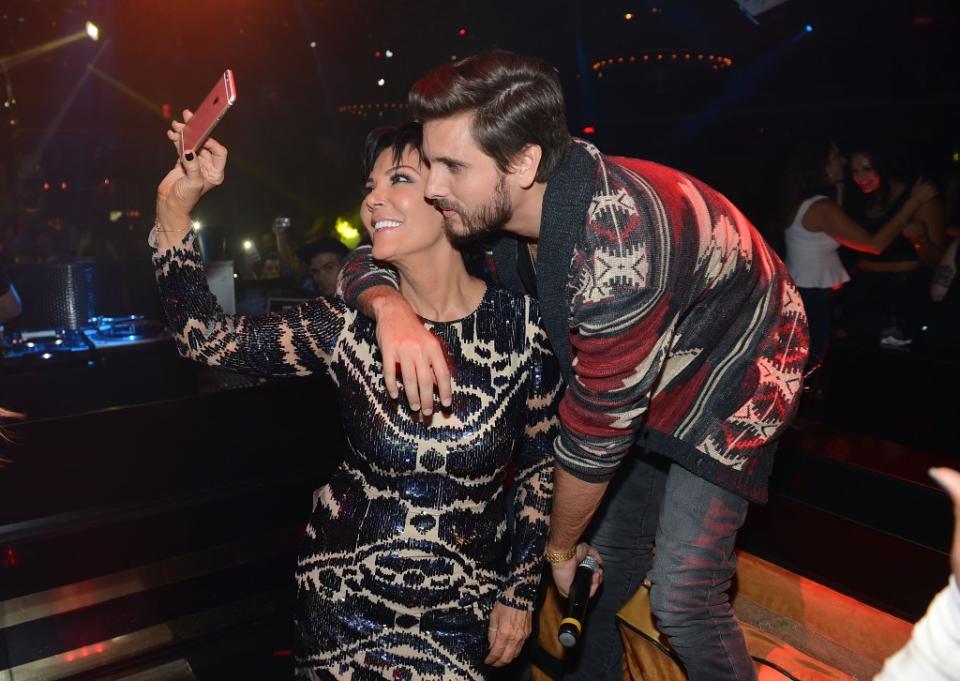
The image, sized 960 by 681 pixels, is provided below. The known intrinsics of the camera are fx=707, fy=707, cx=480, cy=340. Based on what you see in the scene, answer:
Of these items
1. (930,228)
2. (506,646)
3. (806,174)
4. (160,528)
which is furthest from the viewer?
(930,228)

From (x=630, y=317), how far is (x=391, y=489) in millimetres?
666

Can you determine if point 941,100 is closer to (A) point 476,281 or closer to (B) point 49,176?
(A) point 476,281

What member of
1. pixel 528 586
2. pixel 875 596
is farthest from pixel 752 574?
pixel 528 586

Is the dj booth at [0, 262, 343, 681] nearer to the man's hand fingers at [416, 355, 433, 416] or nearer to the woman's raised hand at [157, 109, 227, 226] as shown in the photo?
the woman's raised hand at [157, 109, 227, 226]

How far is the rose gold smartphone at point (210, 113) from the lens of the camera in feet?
4.30

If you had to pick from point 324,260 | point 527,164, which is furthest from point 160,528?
point 324,260

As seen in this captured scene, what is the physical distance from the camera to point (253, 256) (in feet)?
28.5

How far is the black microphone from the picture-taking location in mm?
1545

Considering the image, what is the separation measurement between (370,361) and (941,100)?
11.2 metres

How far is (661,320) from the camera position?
134cm

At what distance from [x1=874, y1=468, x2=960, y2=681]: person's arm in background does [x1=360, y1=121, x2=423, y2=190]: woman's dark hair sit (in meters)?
1.28

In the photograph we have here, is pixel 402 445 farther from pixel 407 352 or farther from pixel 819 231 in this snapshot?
pixel 819 231

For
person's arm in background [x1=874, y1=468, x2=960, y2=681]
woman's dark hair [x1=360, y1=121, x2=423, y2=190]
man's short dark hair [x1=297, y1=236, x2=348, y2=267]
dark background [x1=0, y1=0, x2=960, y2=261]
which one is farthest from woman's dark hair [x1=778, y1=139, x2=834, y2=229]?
person's arm in background [x1=874, y1=468, x2=960, y2=681]

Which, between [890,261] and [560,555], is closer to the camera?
[560,555]
